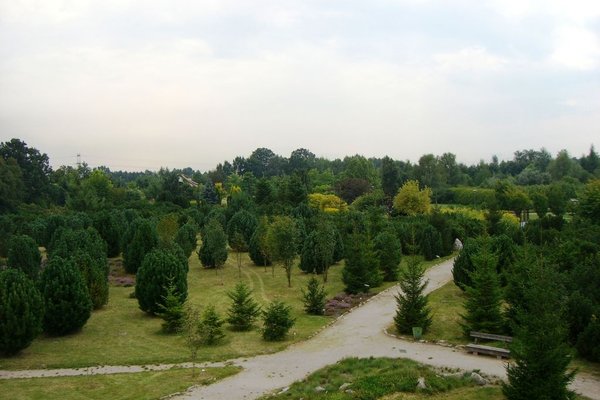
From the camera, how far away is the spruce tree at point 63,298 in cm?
2430

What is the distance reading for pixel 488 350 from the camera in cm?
2094

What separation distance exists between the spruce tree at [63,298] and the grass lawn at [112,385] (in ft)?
17.2

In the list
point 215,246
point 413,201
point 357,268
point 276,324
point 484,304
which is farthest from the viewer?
point 413,201

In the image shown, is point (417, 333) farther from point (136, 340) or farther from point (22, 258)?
point (22, 258)

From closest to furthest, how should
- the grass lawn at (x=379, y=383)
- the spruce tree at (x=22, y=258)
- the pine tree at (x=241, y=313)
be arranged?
the grass lawn at (x=379, y=383) < the pine tree at (x=241, y=313) < the spruce tree at (x=22, y=258)

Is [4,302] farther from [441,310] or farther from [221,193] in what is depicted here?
[221,193]

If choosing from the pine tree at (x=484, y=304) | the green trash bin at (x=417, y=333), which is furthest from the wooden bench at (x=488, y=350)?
the green trash bin at (x=417, y=333)

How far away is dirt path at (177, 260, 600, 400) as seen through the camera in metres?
17.9

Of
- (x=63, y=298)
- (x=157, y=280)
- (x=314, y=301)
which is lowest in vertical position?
(x=314, y=301)

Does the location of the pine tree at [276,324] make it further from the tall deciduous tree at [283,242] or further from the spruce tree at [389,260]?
the spruce tree at [389,260]

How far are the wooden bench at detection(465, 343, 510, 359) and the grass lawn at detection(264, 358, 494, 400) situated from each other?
306 cm

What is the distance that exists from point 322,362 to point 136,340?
905cm

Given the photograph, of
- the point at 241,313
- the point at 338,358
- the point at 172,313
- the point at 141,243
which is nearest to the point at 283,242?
the point at 241,313

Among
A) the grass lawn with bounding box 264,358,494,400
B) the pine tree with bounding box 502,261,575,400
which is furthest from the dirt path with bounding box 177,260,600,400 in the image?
the pine tree with bounding box 502,261,575,400
